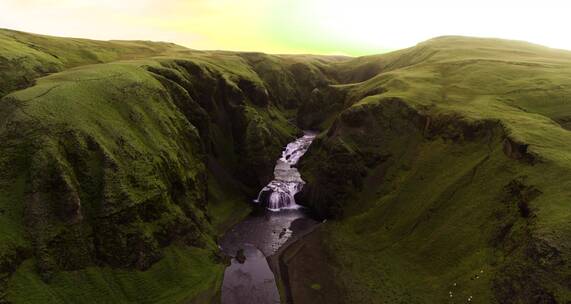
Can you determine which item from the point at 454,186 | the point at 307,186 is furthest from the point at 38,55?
the point at 454,186

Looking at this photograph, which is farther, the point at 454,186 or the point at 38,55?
the point at 38,55

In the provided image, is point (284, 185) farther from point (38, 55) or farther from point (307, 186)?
point (38, 55)

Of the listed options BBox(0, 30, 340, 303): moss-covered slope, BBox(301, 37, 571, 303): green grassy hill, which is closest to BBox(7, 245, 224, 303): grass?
BBox(0, 30, 340, 303): moss-covered slope

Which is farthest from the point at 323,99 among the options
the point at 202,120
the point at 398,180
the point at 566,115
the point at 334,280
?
the point at 334,280

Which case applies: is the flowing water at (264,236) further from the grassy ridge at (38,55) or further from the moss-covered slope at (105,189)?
the grassy ridge at (38,55)

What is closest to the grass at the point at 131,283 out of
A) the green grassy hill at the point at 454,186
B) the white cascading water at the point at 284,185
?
the green grassy hill at the point at 454,186

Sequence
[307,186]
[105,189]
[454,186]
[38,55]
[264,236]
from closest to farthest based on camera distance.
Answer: [105,189] → [454,186] → [264,236] → [38,55] → [307,186]

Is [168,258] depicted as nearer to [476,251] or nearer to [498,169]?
[476,251]
